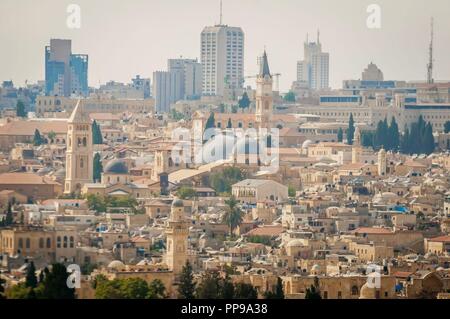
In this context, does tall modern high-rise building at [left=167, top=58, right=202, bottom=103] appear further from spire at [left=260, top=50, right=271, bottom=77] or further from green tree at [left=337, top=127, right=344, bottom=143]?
green tree at [left=337, top=127, right=344, bottom=143]

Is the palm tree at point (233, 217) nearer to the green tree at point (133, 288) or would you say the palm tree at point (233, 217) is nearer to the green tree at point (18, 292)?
the green tree at point (133, 288)

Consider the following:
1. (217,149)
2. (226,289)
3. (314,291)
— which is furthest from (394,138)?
(226,289)

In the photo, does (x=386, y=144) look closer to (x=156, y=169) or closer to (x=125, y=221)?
(x=156, y=169)

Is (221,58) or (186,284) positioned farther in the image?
(221,58)

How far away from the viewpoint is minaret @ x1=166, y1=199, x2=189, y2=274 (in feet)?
150

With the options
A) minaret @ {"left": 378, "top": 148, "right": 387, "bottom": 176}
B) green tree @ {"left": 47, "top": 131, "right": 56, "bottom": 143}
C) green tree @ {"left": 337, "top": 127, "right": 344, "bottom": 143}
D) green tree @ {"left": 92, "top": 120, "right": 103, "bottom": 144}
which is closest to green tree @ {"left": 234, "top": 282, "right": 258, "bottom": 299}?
minaret @ {"left": 378, "top": 148, "right": 387, "bottom": 176}

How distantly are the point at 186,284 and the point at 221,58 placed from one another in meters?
79.4

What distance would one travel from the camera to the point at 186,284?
135ft

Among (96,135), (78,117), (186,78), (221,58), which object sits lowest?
(96,135)

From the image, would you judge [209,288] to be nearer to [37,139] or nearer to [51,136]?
[37,139]

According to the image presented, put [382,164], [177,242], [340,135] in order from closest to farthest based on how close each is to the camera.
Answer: [177,242] < [382,164] < [340,135]

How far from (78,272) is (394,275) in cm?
645

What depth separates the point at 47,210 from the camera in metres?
56.1
